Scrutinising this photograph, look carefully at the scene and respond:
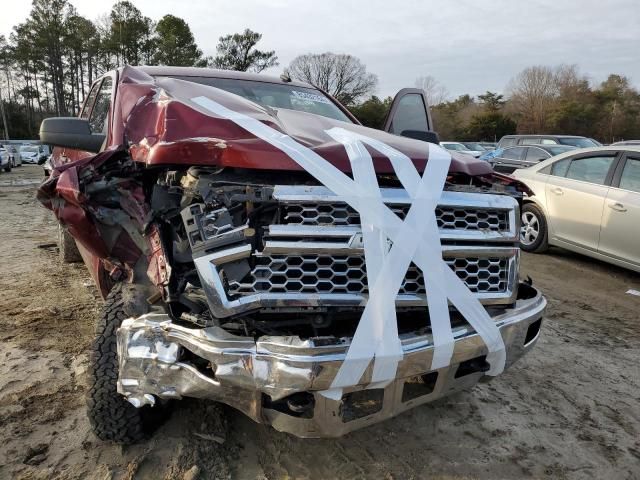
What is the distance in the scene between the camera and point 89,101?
457 centimetres

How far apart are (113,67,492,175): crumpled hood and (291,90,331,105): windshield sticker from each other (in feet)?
4.39

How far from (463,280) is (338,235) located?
0.61m

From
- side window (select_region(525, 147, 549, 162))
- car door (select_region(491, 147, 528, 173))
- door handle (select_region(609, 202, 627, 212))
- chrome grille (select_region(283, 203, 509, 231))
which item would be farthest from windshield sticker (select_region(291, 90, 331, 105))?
side window (select_region(525, 147, 549, 162))

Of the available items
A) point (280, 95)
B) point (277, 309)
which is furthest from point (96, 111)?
point (277, 309)

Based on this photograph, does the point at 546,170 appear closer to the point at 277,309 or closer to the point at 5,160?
the point at 277,309

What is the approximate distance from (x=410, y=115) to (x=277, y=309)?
287 cm

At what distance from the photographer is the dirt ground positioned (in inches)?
89.0

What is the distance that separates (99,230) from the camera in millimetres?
2352

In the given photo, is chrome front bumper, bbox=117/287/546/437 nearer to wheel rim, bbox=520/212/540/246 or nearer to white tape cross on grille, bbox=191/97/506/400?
white tape cross on grille, bbox=191/97/506/400

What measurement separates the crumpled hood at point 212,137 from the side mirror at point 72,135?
29cm

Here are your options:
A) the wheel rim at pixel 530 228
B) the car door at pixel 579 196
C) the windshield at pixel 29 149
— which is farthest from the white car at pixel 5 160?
the car door at pixel 579 196

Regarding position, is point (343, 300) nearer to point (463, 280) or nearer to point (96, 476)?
point (463, 280)

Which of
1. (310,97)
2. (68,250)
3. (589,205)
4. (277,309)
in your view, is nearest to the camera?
(277,309)

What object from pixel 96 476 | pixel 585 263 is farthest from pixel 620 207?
pixel 96 476
